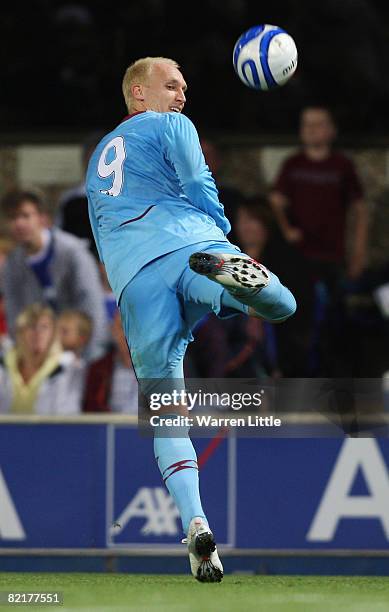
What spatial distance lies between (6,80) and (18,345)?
2.72 m

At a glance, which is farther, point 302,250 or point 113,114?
point 113,114

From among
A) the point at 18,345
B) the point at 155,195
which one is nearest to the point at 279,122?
the point at 18,345

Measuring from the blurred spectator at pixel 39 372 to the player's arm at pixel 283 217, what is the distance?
1.72 m

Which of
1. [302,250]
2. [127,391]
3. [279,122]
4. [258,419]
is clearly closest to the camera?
[258,419]

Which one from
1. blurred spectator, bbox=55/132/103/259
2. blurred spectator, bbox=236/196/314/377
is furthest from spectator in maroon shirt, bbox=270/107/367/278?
blurred spectator, bbox=55/132/103/259

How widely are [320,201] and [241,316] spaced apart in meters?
1.46

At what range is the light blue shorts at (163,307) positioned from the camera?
5.68 m

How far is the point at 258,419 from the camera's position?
25.0ft

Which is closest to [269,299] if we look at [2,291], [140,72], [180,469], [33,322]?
[180,469]

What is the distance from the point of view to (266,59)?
20.6ft

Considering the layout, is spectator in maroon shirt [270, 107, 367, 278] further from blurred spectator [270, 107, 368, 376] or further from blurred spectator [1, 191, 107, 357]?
blurred spectator [1, 191, 107, 357]

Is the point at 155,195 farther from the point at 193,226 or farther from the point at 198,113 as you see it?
the point at 198,113

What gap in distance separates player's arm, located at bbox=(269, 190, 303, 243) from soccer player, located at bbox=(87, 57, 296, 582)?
3.82 meters

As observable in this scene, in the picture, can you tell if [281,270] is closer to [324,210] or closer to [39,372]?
[324,210]
